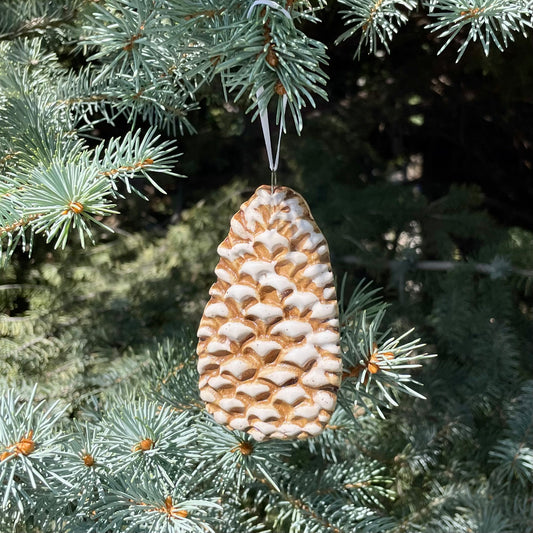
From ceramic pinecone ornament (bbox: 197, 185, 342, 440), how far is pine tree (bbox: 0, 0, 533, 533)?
0.24ft

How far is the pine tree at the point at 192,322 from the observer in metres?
0.49

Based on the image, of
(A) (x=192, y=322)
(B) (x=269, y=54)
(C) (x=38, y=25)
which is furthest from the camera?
(A) (x=192, y=322)

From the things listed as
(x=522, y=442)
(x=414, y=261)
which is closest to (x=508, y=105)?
(x=414, y=261)

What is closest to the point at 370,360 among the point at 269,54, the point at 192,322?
the point at 269,54

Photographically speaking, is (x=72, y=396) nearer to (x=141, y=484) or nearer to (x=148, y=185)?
(x=141, y=484)

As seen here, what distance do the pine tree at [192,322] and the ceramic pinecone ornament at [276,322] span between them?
0.07 m

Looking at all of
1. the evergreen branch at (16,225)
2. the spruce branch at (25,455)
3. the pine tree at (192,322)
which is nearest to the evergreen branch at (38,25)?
the pine tree at (192,322)

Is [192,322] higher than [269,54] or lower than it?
lower

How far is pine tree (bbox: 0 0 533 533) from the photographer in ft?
1.62

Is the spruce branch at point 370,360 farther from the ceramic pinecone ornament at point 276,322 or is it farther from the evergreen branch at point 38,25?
Answer: the evergreen branch at point 38,25

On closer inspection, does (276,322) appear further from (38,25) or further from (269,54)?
(38,25)

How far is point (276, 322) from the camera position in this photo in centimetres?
52

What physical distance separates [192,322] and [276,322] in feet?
1.57

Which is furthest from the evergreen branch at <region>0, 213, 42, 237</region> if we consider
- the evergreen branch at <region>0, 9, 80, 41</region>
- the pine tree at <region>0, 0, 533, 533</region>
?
the evergreen branch at <region>0, 9, 80, 41</region>
